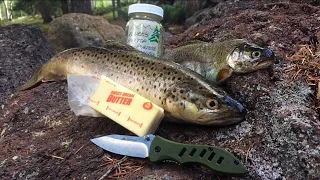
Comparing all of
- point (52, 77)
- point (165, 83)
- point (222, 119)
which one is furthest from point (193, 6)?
point (222, 119)

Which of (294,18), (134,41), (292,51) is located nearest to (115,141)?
(134,41)

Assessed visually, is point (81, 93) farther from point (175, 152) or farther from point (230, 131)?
point (230, 131)

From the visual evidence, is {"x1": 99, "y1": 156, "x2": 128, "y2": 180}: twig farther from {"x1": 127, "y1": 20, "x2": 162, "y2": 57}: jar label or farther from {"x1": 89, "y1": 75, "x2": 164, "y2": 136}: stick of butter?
{"x1": 127, "y1": 20, "x2": 162, "y2": 57}: jar label

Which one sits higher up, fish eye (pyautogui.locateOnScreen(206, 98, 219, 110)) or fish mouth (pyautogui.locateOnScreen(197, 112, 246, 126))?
fish eye (pyautogui.locateOnScreen(206, 98, 219, 110))

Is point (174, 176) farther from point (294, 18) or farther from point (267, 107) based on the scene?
point (294, 18)

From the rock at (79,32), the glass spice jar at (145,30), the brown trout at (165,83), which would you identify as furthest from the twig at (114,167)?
the rock at (79,32)

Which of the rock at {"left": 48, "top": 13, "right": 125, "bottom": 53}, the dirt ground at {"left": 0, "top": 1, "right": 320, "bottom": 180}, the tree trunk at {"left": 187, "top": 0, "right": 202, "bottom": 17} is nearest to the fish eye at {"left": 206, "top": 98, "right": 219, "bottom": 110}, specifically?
the dirt ground at {"left": 0, "top": 1, "right": 320, "bottom": 180}
